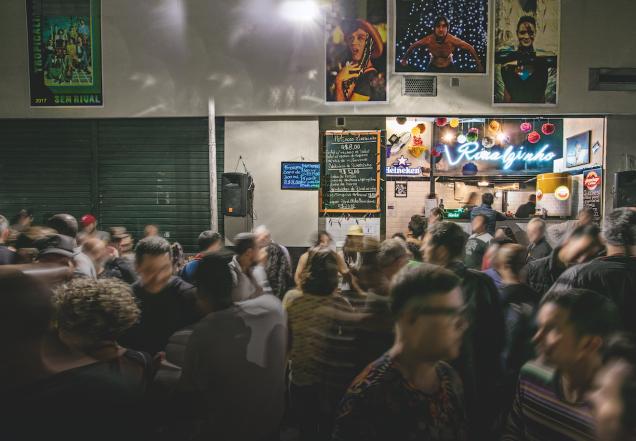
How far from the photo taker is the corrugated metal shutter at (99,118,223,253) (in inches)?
248

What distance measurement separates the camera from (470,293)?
2.32 metres

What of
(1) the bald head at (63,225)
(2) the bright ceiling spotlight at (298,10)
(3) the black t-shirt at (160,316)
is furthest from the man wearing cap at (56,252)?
(2) the bright ceiling spotlight at (298,10)

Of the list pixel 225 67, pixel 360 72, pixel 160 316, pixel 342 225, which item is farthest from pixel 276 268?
pixel 225 67

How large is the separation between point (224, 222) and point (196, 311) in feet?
13.0

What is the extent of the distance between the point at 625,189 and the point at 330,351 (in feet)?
20.4

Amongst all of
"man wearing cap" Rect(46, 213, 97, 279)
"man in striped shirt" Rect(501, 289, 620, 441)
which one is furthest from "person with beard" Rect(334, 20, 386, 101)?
"man in striped shirt" Rect(501, 289, 620, 441)

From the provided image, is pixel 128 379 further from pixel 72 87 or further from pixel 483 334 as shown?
pixel 72 87

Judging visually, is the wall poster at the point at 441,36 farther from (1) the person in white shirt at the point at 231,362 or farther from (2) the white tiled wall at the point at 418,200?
(1) the person in white shirt at the point at 231,362

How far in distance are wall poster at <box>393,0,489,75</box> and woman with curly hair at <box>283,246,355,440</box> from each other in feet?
16.6

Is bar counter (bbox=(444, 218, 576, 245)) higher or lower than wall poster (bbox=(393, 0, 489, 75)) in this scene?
lower

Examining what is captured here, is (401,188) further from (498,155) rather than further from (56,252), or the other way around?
(56,252)

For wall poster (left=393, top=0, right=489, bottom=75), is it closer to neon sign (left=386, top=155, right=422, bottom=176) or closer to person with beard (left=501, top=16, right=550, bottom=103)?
person with beard (left=501, top=16, right=550, bottom=103)

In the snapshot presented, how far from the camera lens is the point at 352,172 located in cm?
630

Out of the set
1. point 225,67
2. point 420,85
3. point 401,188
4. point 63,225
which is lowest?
point 63,225
